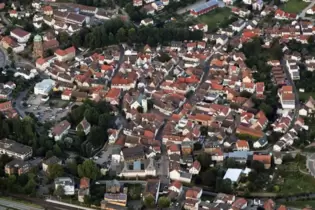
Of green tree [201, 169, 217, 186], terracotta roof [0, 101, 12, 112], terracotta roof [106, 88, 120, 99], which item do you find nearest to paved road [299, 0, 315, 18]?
terracotta roof [106, 88, 120, 99]

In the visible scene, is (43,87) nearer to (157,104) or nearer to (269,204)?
(157,104)

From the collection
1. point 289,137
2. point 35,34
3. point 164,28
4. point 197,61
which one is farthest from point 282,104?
point 35,34

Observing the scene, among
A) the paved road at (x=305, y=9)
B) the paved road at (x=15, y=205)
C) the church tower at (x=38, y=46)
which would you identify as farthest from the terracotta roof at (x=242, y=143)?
the paved road at (x=305, y=9)

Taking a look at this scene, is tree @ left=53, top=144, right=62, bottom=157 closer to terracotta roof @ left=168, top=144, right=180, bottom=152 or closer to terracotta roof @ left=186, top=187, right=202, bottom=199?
terracotta roof @ left=168, top=144, right=180, bottom=152

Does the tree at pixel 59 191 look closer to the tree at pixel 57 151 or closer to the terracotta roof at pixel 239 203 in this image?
the tree at pixel 57 151

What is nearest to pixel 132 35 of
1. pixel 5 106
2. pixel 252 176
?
pixel 5 106
